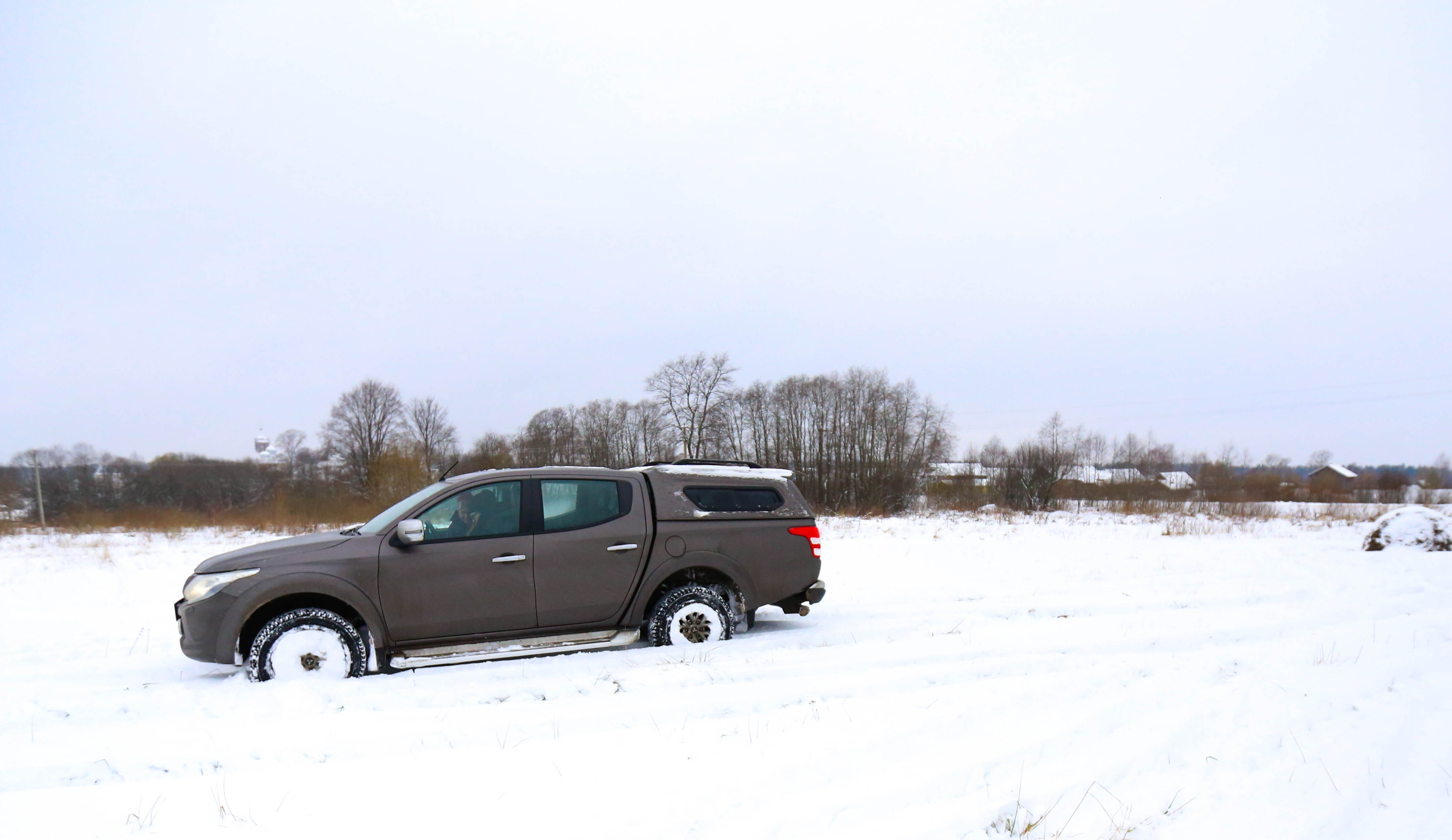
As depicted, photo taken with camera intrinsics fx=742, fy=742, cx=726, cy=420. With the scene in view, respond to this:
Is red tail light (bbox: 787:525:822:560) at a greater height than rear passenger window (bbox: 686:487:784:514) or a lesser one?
lesser

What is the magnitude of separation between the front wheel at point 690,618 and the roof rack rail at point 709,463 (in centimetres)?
112

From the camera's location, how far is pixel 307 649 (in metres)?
5.53

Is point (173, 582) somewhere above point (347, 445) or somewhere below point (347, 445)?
below

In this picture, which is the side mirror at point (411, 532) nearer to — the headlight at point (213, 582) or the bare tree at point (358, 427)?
the headlight at point (213, 582)

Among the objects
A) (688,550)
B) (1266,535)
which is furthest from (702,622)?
(1266,535)

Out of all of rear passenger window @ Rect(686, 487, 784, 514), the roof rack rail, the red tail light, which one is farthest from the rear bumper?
the roof rack rail

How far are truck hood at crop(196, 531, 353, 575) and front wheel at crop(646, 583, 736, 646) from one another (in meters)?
2.63

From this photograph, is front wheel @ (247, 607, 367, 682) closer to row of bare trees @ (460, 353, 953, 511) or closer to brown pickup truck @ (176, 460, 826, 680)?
brown pickup truck @ (176, 460, 826, 680)

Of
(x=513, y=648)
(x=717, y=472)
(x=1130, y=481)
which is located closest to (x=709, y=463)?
(x=717, y=472)

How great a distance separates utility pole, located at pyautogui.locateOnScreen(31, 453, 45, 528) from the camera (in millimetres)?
38075

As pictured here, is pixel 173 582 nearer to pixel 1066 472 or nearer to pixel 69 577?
pixel 69 577

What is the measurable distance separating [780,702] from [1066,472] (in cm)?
4328

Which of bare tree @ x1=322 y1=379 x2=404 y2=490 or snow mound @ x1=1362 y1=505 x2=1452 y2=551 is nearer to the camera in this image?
snow mound @ x1=1362 y1=505 x2=1452 y2=551

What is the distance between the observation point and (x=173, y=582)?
1209 cm
